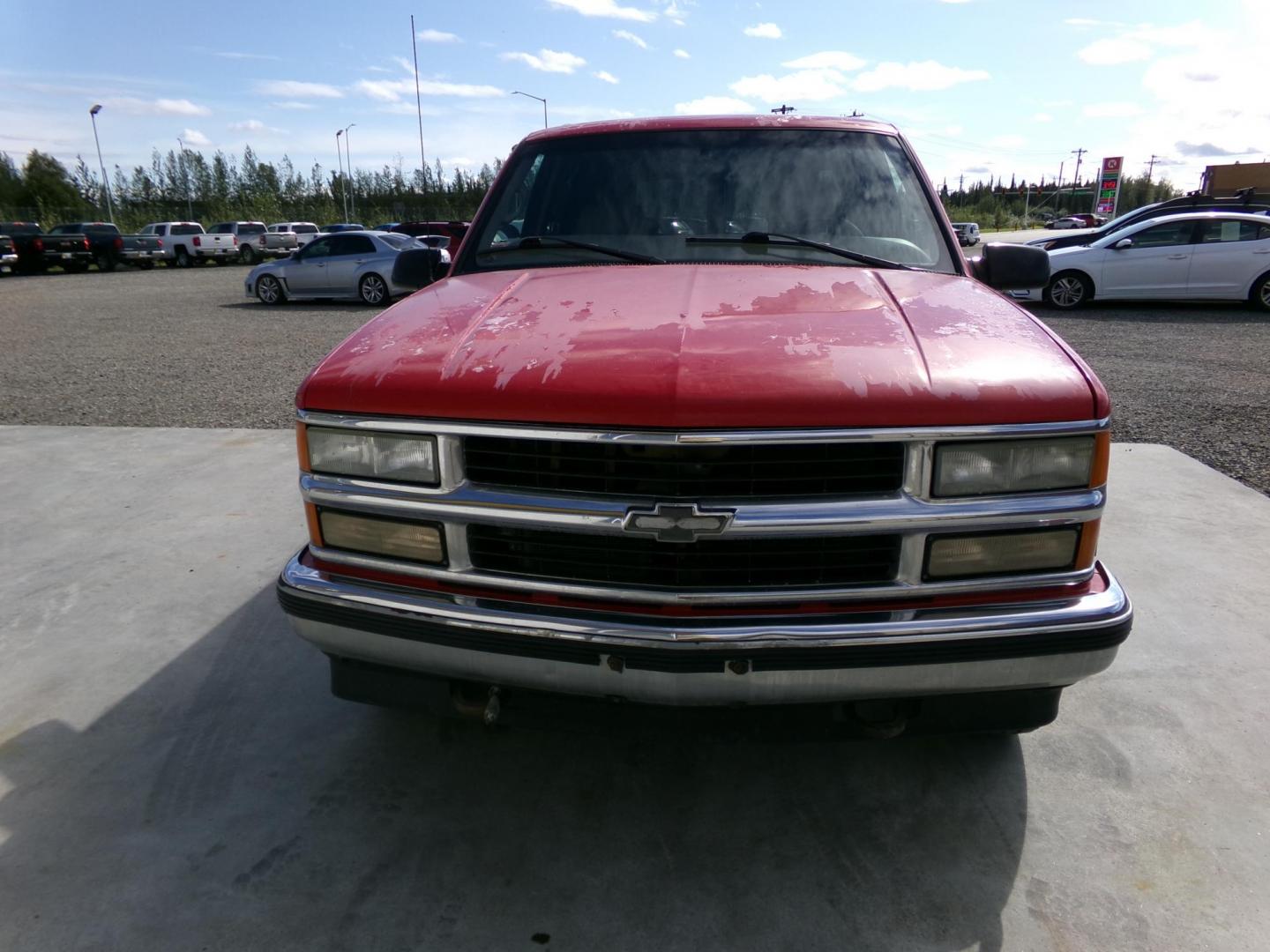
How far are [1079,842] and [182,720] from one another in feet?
8.93

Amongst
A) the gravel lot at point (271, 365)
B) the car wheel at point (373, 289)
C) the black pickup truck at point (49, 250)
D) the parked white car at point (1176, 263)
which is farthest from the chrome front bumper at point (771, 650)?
the black pickup truck at point (49, 250)

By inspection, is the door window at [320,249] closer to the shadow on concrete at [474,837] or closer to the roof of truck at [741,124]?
the roof of truck at [741,124]

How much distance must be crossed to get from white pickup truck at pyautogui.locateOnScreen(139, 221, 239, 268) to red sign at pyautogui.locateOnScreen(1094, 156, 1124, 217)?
2537 inches

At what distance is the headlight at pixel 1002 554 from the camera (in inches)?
80.1

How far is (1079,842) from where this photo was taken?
91.0 inches

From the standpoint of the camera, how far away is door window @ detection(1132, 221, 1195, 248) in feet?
41.5

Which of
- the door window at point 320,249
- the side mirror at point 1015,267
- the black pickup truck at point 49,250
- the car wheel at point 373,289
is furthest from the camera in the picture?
the black pickup truck at point 49,250

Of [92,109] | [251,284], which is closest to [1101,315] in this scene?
[251,284]

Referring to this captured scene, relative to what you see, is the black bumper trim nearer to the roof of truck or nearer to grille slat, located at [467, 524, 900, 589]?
grille slat, located at [467, 524, 900, 589]

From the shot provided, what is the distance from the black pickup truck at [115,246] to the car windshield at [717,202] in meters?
31.0

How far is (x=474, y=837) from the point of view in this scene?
7.72ft

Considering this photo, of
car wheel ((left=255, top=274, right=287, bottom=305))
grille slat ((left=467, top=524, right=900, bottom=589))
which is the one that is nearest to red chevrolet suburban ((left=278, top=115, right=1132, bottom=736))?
grille slat ((left=467, top=524, right=900, bottom=589))

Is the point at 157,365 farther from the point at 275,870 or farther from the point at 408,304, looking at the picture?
the point at 275,870

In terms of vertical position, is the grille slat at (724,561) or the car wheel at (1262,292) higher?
the grille slat at (724,561)
